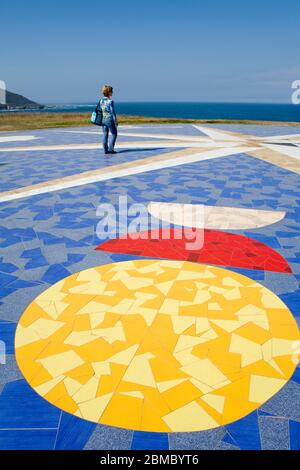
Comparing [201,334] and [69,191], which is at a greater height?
[69,191]

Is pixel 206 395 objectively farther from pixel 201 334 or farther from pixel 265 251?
pixel 265 251

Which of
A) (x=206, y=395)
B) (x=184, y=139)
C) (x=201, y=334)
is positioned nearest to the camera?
(x=206, y=395)

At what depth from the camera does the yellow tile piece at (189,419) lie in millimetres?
2354

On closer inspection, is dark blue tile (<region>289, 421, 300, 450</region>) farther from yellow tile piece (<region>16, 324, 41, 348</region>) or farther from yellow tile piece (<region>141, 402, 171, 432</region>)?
yellow tile piece (<region>16, 324, 41, 348</region>)

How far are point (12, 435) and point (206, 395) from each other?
4.20ft

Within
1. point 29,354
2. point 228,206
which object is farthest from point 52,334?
point 228,206

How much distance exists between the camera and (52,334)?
10.8ft

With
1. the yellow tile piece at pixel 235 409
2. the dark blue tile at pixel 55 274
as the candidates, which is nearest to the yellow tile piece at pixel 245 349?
the yellow tile piece at pixel 235 409

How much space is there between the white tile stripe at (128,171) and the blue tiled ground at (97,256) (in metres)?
0.35

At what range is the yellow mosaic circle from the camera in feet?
8.26

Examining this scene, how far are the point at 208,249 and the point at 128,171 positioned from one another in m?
5.54

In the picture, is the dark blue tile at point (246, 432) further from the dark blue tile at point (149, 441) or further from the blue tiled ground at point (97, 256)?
the dark blue tile at point (149, 441)

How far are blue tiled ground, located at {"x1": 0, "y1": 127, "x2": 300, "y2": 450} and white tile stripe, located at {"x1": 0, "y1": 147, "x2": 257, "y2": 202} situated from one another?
0.35 meters
